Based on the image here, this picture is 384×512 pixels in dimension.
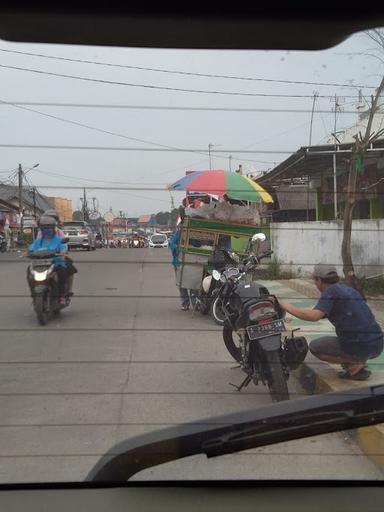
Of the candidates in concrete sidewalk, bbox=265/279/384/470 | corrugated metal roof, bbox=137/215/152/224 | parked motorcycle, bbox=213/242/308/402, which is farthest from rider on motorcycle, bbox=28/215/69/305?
concrete sidewalk, bbox=265/279/384/470

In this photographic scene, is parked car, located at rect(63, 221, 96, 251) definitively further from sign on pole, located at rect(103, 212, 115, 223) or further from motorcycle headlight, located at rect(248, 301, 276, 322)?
motorcycle headlight, located at rect(248, 301, 276, 322)

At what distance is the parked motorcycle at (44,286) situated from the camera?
Answer: 409 centimetres

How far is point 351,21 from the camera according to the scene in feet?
6.79

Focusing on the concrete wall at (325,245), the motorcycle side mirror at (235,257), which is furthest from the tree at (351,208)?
the motorcycle side mirror at (235,257)

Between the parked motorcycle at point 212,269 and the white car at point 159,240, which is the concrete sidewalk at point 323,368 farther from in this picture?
the white car at point 159,240

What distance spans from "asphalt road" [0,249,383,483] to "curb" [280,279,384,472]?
7cm

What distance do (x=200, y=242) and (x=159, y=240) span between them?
32 centimetres

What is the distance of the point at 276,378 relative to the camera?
12.3ft

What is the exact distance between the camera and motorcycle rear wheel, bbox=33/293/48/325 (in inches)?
164

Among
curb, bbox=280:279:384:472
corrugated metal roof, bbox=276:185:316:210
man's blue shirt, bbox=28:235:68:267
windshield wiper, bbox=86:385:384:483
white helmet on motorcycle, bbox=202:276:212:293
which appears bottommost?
curb, bbox=280:279:384:472

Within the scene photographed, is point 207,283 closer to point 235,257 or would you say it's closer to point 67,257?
point 235,257

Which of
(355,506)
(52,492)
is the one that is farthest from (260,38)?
(52,492)

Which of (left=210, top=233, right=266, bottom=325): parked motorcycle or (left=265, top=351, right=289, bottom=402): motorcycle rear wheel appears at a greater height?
(left=210, top=233, right=266, bottom=325): parked motorcycle

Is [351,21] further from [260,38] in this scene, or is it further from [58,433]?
[58,433]
